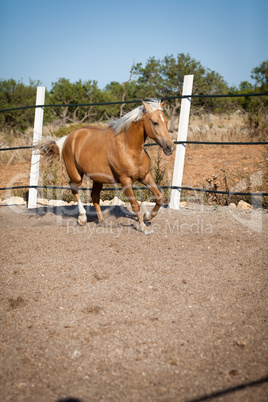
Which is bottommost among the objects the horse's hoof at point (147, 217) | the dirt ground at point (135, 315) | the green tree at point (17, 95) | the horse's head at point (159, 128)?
the dirt ground at point (135, 315)

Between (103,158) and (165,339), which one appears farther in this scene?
(103,158)

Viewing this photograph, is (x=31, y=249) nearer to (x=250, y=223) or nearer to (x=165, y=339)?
(x=165, y=339)

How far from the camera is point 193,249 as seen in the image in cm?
374

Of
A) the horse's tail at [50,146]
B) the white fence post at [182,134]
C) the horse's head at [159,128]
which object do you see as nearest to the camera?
the horse's head at [159,128]

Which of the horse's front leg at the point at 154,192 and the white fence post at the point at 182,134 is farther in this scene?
the white fence post at the point at 182,134

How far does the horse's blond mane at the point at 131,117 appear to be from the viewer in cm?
416

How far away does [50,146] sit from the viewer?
535 cm

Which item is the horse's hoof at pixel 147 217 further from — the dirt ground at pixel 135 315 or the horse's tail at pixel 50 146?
the horse's tail at pixel 50 146

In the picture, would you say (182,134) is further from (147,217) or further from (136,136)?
(147,217)

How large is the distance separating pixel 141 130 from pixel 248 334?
279 cm

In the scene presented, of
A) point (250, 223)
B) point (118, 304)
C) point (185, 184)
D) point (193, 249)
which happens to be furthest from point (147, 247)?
point (185, 184)

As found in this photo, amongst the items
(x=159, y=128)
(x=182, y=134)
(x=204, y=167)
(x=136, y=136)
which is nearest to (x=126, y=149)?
(x=136, y=136)

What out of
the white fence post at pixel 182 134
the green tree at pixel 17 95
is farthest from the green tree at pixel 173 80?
the white fence post at pixel 182 134

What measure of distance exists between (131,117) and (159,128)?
1.63 feet
